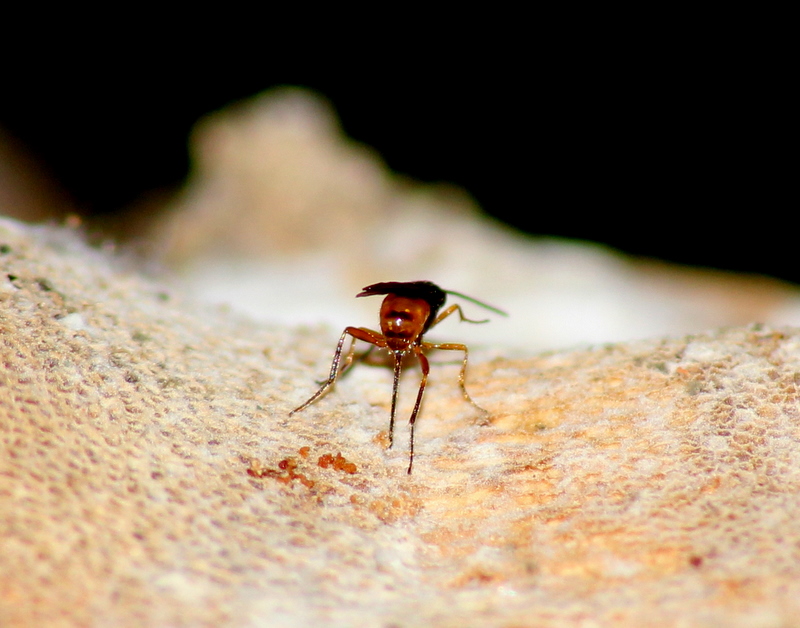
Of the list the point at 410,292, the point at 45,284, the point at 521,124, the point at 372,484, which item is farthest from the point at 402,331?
the point at 521,124

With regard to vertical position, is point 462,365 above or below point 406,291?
below

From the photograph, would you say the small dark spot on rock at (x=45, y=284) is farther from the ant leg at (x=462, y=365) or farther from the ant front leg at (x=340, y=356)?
the ant leg at (x=462, y=365)

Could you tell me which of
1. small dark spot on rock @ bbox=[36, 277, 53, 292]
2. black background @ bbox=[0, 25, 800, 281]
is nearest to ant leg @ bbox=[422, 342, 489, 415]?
small dark spot on rock @ bbox=[36, 277, 53, 292]

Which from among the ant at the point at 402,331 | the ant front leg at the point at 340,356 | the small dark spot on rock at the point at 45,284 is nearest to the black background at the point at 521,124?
the ant at the point at 402,331

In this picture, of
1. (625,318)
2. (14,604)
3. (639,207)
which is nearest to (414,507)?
(14,604)

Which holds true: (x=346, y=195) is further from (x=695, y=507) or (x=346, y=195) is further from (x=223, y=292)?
(x=695, y=507)

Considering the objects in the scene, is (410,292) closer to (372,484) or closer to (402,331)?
(402,331)
